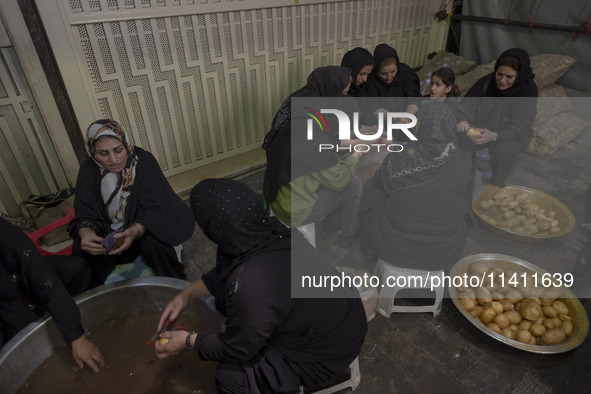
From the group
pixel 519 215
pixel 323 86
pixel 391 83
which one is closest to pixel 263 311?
pixel 323 86

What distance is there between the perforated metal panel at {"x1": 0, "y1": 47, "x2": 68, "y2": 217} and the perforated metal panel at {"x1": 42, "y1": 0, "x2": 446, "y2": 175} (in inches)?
14.9

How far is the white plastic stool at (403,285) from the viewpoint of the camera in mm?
2109

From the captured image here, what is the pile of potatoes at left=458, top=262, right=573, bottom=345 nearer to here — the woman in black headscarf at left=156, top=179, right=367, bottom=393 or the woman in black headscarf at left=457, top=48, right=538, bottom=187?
the woman in black headscarf at left=156, top=179, right=367, bottom=393

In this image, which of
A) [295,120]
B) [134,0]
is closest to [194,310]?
[295,120]

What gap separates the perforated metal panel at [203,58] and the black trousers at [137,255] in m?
1.41

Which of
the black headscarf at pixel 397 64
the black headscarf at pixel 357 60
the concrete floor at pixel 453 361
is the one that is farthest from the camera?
the black headscarf at pixel 397 64

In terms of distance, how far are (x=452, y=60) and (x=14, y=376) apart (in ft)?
18.3

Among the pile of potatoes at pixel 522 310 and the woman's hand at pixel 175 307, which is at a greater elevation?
the woman's hand at pixel 175 307

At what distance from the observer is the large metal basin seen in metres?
1.50

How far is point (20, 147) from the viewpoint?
9.42ft

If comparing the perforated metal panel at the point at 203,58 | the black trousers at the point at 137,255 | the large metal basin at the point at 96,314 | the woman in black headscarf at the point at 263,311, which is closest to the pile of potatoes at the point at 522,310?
the woman in black headscarf at the point at 263,311

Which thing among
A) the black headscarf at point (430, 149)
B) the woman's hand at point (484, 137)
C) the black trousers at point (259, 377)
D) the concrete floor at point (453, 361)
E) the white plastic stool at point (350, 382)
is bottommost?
the concrete floor at point (453, 361)

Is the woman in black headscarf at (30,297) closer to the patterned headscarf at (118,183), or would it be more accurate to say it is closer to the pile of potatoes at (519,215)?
the patterned headscarf at (118,183)

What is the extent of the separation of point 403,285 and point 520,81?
2.34 meters
